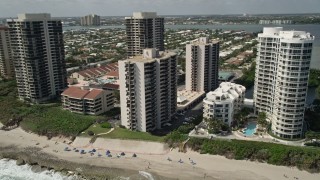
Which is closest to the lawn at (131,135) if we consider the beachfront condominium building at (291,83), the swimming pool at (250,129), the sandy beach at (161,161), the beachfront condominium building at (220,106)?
the sandy beach at (161,161)

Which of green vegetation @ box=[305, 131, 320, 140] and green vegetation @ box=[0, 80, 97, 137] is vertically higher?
→ green vegetation @ box=[305, 131, 320, 140]

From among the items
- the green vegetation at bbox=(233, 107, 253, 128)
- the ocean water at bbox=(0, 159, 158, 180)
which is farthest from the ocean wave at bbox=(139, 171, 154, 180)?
the green vegetation at bbox=(233, 107, 253, 128)

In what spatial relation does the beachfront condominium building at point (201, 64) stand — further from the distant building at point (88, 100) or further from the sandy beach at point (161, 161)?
the sandy beach at point (161, 161)

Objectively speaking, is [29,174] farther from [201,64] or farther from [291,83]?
→ [201,64]

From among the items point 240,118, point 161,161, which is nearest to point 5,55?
point 161,161

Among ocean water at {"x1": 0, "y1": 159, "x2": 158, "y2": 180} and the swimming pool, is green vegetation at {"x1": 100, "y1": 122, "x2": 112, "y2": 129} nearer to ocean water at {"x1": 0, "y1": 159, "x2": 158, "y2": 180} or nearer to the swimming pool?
ocean water at {"x1": 0, "y1": 159, "x2": 158, "y2": 180}
